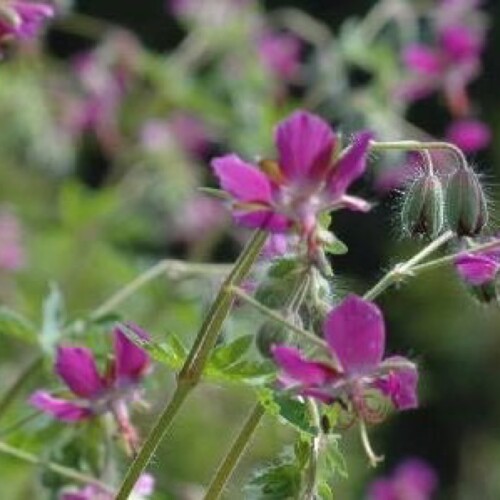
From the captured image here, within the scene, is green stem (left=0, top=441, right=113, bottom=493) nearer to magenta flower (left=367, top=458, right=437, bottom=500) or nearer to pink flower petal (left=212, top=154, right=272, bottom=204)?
pink flower petal (left=212, top=154, right=272, bottom=204)

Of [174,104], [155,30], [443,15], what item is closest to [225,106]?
[174,104]

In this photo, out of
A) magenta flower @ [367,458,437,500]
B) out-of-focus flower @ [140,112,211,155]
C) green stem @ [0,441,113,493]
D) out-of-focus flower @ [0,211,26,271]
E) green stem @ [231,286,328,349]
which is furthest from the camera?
out-of-focus flower @ [140,112,211,155]

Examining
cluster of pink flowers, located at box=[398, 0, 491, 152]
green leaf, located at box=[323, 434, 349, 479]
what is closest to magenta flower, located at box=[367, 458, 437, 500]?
cluster of pink flowers, located at box=[398, 0, 491, 152]

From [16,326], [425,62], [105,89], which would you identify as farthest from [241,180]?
[105,89]

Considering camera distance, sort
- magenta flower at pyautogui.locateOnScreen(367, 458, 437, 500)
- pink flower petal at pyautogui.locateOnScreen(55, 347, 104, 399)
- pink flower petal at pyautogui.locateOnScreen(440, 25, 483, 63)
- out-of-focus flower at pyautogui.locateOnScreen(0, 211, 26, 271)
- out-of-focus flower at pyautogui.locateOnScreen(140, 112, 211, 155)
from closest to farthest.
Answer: pink flower petal at pyautogui.locateOnScreen(55, 347, 104, 399) < magenta flower at pyautogui.locateOnScreen(367, 458, 437, 500) < pink flower petal at pyautogui.locateOnScreen(440, 25, 483, 63) < out-of-focus flower at pyautogui.locateOnScreen(0, 211, 26, 271) < out-of-focus flower at pyautogui.locateOnScreen(140, 112, 211, 155)

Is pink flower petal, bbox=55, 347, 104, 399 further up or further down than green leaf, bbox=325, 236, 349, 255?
further down

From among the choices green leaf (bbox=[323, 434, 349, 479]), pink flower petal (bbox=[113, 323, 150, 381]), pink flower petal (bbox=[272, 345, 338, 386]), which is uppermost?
pink flower petal (bbox=[272, 345, 338, 386])

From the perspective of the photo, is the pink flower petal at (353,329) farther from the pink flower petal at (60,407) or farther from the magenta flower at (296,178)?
the pink flower petal at (60,407)

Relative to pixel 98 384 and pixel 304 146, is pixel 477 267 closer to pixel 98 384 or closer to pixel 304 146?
pixel 304 146
